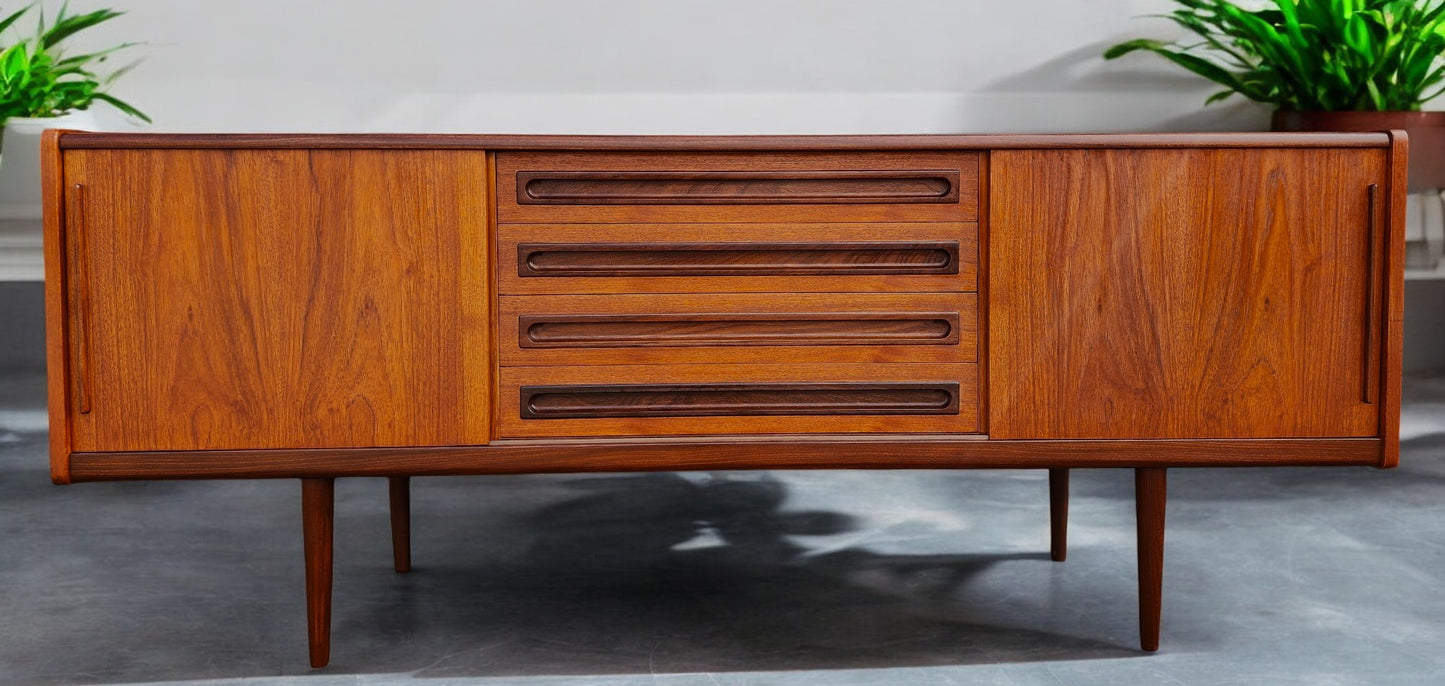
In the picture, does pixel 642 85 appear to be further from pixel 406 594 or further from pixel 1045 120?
pixel 406 594

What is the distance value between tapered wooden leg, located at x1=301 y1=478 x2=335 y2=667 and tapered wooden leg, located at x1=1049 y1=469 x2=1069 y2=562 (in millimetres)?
879

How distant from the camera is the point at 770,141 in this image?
118 centimetres

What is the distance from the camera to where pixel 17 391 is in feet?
8.74

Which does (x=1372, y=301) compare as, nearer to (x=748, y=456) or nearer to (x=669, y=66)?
(x=748, y=456)

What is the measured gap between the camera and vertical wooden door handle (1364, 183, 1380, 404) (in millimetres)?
1188

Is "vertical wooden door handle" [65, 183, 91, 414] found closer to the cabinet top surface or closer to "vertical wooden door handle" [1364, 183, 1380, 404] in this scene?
the cabinet top surface

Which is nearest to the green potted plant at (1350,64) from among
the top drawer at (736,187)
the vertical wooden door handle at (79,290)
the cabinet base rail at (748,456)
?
the cabinet base rail at (748,456)

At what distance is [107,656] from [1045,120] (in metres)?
1.75

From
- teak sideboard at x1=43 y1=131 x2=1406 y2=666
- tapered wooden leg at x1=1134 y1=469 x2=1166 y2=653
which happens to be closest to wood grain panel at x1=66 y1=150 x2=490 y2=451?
teak sideboard at x1=43 y1=131 x2=1406 y2=666

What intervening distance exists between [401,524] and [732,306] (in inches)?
24.2

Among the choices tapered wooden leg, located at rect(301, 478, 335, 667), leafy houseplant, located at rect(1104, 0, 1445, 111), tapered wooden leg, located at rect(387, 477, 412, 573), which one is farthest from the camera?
leafy houseplant, located at rect(1104, 0, 1445, 111)

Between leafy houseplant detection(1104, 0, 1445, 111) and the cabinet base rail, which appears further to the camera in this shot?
leafy houseplant detection(1104, 0, 1445, 111)

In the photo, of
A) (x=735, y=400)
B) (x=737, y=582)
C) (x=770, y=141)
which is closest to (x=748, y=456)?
(x=735, y=400)

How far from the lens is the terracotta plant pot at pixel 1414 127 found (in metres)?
1.97
